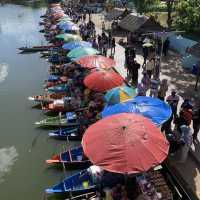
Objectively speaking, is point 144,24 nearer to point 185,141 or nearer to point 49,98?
point 49,98

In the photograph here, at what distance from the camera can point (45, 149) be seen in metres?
18.4

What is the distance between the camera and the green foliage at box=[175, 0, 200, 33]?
80.2 feet

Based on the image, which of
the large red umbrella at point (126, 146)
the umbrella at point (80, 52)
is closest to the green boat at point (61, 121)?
the umbrella at point (80, 52)

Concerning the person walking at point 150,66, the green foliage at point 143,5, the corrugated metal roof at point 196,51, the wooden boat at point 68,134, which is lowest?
the wooden boat at point 68,134

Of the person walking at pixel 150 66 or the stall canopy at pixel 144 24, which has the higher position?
the stall canopy at pixel 144 24

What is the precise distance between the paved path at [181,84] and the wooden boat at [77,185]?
3.76m

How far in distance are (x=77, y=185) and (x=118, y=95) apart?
16.2ft

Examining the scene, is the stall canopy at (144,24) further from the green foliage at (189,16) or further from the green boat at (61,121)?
the green boat at (61,121)

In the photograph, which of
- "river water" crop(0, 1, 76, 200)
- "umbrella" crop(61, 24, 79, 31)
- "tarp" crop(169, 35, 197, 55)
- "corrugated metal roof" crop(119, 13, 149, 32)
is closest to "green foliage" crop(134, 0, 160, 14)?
"corrugated metal roof" crop(119, 13, 149, 32)

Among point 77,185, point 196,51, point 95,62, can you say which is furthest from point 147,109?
point 196,51

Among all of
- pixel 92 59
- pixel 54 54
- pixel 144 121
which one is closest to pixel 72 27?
pixel 54 54

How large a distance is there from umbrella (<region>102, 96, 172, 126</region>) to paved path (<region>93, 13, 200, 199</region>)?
2.24 metres

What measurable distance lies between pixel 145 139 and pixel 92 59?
445 inches

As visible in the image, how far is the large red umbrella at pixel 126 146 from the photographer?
10180 mm
